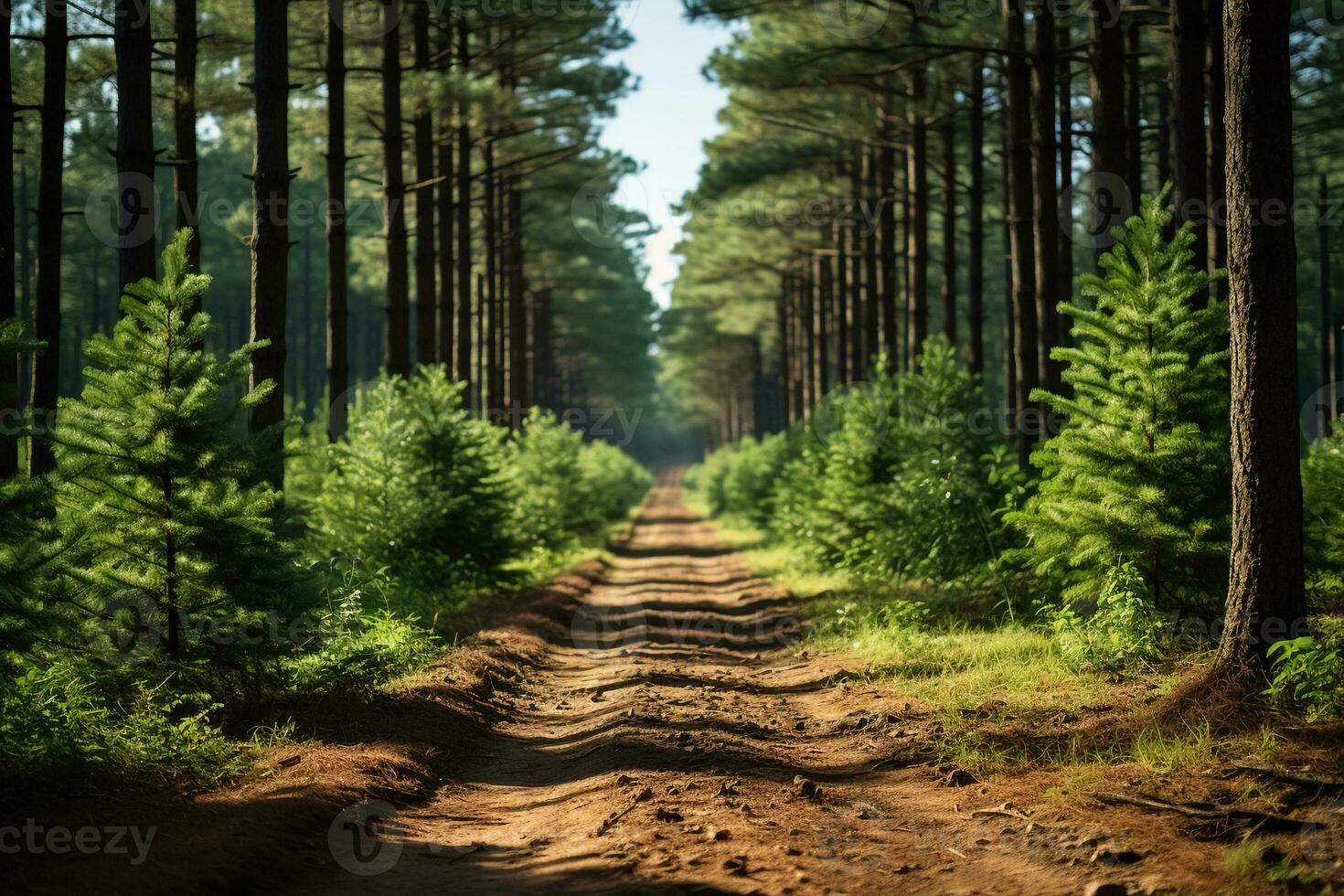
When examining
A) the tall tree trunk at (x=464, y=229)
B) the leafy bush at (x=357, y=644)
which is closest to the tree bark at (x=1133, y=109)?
the tall tree trunk at (x=464, y=229)

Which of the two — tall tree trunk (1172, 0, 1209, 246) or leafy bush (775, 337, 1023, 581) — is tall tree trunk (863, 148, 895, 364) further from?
tall tree trunk (1172, 0, 1209, 246)

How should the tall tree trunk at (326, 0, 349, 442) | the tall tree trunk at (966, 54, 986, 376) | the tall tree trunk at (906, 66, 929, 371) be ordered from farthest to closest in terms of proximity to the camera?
the tall tree trunk at (906, 66, 929, 371) → the tall tree trunk at (966, 54, 986, 376) → the tall tree trunk at (326, 0, 349, 442)

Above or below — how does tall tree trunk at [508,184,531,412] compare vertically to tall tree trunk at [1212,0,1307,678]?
above

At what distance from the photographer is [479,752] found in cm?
890

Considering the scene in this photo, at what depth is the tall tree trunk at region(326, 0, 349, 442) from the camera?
16969mm

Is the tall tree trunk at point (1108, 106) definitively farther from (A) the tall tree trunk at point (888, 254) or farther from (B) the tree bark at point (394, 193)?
(A) the tall tree trunk at point (888, 254)

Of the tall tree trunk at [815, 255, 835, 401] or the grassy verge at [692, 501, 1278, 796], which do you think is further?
the tall tree trunk at [815, 255, 835, 401]

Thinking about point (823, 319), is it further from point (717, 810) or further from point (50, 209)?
point (717, 810)

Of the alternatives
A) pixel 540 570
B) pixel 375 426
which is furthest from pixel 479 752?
pixel 540 570

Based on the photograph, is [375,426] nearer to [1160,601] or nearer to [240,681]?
[240,681]

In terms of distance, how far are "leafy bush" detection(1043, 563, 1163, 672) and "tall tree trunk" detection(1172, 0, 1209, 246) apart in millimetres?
5097

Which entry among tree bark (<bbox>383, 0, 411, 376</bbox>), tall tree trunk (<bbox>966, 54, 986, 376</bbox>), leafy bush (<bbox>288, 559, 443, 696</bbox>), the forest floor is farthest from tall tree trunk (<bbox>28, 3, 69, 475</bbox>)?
tall tree trunk (<bbox>966, 54, 986, 376</bbox>)

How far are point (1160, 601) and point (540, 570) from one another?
1443 cm

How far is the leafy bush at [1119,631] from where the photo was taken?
9610mm
